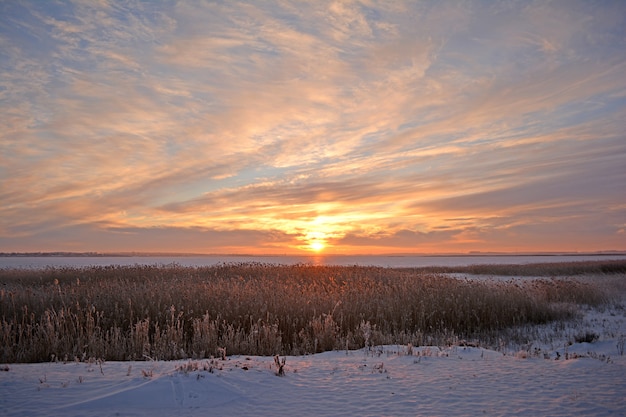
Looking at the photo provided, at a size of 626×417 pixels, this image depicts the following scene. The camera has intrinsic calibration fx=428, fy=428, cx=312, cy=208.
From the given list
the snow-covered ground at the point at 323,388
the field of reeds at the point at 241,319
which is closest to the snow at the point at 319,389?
the snow-covered ground at the point at 323,388

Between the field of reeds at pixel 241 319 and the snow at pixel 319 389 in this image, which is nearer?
the snow at pixel 319 389

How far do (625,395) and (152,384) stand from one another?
15.2ft

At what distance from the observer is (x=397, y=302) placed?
1147cm

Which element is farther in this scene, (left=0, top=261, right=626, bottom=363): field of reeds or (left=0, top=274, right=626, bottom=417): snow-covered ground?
(left=0, top=261, right=626, bottom=363): field of reeds

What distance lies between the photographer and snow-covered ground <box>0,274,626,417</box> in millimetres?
3738

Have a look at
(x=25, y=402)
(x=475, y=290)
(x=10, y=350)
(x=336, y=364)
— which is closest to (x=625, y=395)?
(x=336, y=364)

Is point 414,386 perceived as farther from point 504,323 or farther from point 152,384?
point 504,323

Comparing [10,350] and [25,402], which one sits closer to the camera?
[25,402]

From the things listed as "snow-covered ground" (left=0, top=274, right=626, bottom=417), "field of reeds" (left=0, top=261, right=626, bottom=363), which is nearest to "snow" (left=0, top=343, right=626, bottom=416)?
"snow-covered ground" (left=0, top=274, right=626, bottom=417)

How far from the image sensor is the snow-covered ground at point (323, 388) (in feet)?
12.3

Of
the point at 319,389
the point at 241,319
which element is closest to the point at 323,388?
the point at 319,389

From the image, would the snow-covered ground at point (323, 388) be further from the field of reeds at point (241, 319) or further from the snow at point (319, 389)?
the field of reeds at point (241, 319)

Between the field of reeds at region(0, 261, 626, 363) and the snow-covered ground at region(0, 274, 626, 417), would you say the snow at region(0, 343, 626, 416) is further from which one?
the field of reeds at region(0, 261, 626, 363)

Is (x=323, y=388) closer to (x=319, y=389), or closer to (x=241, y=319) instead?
(x=319, y=389)
